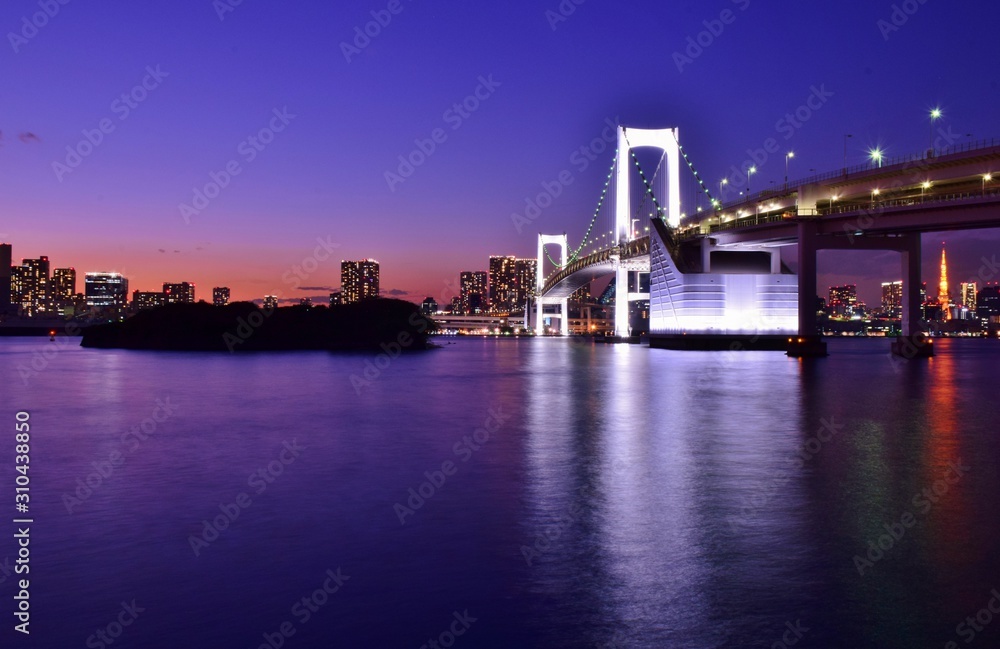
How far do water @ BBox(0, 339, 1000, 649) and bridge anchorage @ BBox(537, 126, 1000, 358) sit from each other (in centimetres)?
3004

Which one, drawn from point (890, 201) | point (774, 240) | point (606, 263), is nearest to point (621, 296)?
point (606, 263)

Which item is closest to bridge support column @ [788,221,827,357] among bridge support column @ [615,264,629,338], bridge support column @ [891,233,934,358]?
bridge support column @ [891,233,934,358]

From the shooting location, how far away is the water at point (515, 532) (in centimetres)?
571

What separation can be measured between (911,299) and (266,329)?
61.0 m

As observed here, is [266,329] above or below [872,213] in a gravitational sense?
below

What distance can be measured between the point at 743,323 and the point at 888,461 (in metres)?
55.9

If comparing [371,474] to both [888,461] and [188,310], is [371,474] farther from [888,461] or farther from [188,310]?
[188,310]

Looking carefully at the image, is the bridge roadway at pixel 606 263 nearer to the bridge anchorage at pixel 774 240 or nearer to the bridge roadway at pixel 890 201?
the bridge anchorage at pixel 774 240

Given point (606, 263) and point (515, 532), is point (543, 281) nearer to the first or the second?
point (606, 263)

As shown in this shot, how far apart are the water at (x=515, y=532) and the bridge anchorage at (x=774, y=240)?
30.0 meters

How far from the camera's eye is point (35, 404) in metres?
25.7

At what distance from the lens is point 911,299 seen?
55094mm

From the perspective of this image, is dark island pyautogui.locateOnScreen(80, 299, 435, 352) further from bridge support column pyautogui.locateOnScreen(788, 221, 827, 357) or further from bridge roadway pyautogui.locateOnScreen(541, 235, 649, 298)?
bridge support column pyautogui.locateOnScreen(788, 221, 827, 357)

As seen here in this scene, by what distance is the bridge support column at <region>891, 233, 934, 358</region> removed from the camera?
2133 inches
